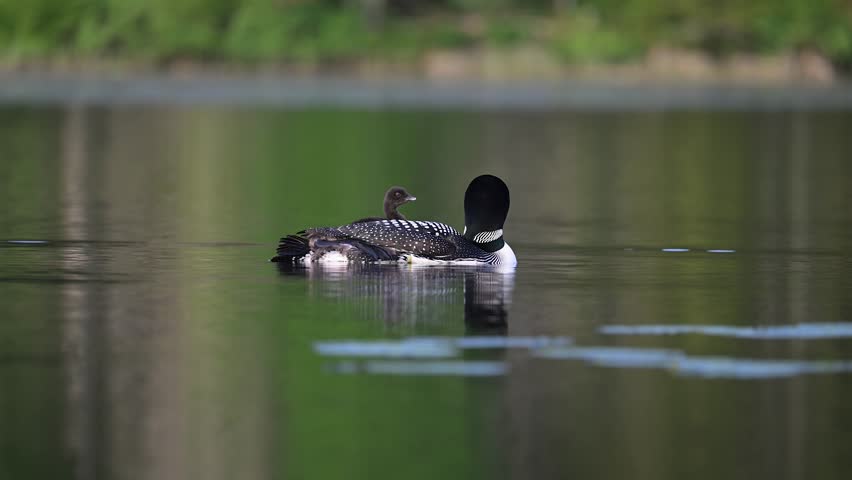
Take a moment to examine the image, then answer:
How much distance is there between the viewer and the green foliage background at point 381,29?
115688mm

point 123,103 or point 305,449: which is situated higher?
point 123,103

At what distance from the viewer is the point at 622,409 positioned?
9.48 m

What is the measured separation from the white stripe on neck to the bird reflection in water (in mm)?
303

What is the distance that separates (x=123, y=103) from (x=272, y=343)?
58505 mm

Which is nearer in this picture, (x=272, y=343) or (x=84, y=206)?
(x=272, y=343)

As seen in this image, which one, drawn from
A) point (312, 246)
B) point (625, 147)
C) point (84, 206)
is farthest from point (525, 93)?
point (312, 246)

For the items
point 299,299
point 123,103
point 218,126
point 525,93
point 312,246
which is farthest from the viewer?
point 525,93

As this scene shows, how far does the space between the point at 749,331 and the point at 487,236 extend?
3875mm

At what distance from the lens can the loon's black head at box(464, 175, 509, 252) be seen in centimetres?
1545

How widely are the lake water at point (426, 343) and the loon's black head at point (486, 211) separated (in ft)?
1.33

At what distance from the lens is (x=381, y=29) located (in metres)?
118

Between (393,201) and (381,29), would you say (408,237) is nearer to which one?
(393,201)

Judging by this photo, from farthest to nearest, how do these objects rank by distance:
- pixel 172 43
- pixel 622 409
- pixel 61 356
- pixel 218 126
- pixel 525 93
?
pixel 172 43
pixel 525 93
pixel 218 126
pixel 61 356
pixel 622 409

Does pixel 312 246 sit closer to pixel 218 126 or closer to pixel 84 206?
pixel 84 206
